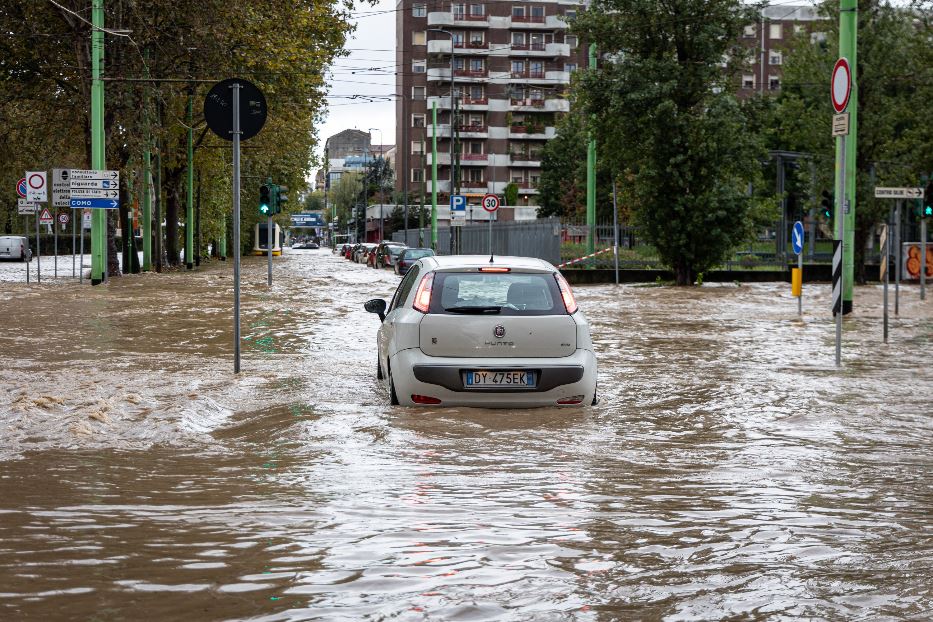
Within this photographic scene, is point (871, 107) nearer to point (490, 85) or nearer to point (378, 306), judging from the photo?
point (378, 306)

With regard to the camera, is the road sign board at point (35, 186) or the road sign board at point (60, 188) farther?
the road sign board at point (35, 186)

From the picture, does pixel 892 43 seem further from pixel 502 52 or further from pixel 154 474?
pixel 502 52

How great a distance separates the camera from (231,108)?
13.3 m

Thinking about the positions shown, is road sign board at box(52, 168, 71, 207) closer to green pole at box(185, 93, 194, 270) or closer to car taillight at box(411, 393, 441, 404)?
green pole at box(185, 93, 194, 270)

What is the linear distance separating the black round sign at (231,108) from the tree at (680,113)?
85.2 feet

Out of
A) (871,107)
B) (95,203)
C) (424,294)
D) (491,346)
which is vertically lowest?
(491,346)

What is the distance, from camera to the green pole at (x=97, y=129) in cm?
3381

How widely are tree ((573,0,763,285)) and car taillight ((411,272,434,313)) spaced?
2810 cm

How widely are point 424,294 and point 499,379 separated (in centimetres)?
98

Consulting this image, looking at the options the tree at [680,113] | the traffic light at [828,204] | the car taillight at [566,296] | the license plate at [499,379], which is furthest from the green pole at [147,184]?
the license plate at [499,379]

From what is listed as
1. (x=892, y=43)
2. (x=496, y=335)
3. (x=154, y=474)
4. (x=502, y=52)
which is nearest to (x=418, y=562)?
(x=154, y=474)

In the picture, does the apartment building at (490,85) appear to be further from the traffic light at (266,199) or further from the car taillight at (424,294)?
the car taillight at (424,294)

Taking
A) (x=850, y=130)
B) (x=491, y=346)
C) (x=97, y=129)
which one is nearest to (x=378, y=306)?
(x=491, y=346)

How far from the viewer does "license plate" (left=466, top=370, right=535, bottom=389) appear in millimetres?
10445
